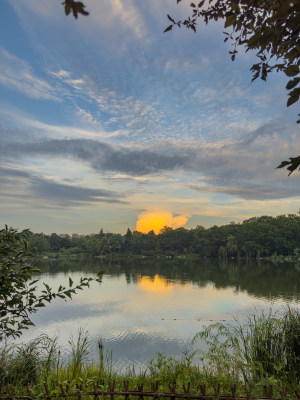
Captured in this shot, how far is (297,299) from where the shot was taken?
22.3 meters

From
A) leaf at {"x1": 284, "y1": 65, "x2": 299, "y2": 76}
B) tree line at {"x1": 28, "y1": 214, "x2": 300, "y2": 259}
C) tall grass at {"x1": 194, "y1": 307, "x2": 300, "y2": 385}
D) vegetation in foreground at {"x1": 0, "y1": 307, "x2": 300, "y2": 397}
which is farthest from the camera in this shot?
tree line at {"x1": 28, "y1": 214, "x2": 300, "y2": 259}

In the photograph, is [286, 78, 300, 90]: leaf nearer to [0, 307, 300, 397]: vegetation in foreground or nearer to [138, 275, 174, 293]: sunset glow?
[0, 307, 300, 397]: vegetation in foreground

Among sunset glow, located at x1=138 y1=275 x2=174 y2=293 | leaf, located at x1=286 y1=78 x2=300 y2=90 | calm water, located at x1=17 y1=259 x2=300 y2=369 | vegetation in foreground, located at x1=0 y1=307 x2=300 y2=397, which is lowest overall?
sunset glow, located at x1=138 y1=275 x2=174 y2=293

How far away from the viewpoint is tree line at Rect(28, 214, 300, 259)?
80.9 m

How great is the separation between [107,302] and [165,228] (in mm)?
95293

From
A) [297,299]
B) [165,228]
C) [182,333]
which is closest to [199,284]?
[297,299]

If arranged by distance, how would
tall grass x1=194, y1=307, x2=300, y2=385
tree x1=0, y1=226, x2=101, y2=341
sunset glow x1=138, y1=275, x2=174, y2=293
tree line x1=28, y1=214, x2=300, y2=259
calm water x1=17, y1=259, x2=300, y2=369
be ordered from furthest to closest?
tree line x1=28, y1=214, x2=300, y2=259
sunset glow x1=138, y1=275, x2=174, y2=293
calm water x1=17, y1=259, x2=300, y2=369
tall grass x1=194, y1=307, x2=300, y2=385
tree x1=0, y1=226, x2=101, y2=341

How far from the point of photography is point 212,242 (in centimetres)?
9175

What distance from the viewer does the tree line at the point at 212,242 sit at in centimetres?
8088

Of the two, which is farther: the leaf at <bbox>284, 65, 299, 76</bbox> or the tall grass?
the tall grass

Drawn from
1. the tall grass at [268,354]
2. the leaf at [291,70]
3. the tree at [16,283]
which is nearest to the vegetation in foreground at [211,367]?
the tall grass at [268,354]

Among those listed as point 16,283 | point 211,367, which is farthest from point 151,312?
point 16,283

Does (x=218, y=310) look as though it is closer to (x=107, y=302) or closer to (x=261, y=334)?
(x=107, y=302)

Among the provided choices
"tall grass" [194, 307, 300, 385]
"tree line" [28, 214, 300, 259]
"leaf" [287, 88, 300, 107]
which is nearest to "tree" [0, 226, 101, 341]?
"leaf" [287, 88, 300, 107]
